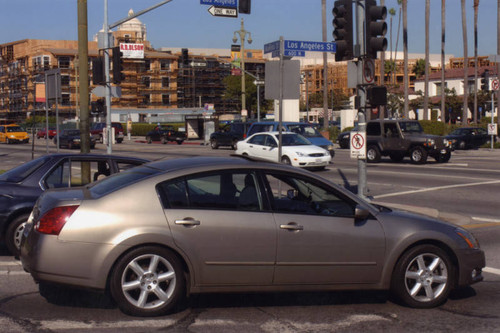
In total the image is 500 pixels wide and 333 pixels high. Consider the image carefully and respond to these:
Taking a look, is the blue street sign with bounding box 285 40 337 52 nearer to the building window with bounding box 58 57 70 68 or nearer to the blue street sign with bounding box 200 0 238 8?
the blue street sign with bounding box 200 0 238 8

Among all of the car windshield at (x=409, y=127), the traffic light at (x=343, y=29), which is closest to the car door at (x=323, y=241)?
the traffic light at (x=343, y=29)

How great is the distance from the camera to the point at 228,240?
5969 millimetres

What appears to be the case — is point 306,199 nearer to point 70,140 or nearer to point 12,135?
point 70,140

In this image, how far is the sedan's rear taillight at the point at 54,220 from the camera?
5.80m

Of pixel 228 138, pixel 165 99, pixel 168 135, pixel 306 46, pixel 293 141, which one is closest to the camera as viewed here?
pixel 293 141

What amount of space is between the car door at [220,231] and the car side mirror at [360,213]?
0.81 m

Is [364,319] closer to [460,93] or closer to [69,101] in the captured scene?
[460,93]

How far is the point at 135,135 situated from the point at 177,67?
1634 inches

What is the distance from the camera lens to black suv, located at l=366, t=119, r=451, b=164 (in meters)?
28.1

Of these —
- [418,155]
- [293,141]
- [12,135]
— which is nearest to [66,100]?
[12,135]

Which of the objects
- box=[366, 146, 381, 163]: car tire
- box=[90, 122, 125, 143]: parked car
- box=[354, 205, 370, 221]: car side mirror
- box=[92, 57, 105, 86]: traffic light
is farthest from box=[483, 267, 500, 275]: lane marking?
box=[90, 122, 125, 143]: parked car

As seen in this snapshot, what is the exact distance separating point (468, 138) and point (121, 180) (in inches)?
1507

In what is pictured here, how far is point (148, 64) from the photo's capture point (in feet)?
380

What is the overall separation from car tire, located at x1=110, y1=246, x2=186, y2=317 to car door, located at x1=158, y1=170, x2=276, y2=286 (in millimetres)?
176
